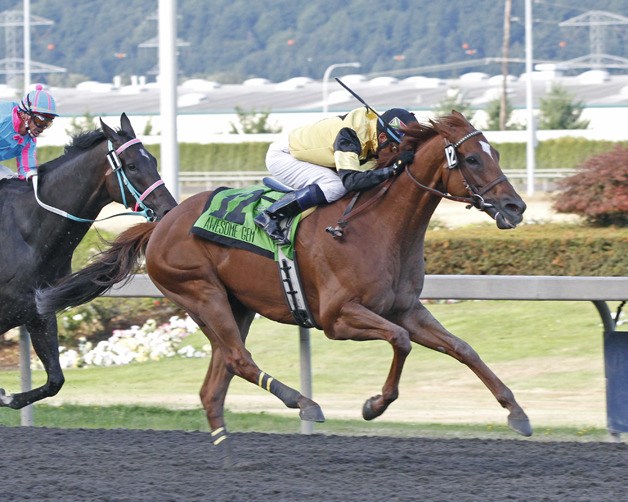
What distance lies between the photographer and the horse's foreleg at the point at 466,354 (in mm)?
5020

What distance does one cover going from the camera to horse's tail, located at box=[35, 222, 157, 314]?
612 cm

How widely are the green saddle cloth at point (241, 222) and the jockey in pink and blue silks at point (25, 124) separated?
1.37m

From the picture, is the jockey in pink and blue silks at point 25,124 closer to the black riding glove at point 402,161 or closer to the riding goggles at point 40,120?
the riding goggles at point 40,120

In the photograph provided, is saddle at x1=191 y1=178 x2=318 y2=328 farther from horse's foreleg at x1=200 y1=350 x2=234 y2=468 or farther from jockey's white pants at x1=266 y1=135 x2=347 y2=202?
horse's foreleg at x1=200 y1=350 x2=234 y2=468

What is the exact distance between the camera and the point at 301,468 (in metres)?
5.21

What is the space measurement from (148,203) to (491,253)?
5382 millimetres

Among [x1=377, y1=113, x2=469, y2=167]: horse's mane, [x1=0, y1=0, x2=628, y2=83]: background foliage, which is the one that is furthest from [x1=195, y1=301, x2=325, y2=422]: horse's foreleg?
[x1=0, y1=0, x2=628, y2=83]: background foliage

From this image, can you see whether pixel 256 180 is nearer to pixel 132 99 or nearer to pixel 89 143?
pixel 89 143

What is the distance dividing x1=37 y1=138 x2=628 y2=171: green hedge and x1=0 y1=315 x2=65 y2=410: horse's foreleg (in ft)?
104

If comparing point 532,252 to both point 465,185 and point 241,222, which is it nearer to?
point 241,222

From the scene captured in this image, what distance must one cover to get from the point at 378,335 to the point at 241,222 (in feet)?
3.29

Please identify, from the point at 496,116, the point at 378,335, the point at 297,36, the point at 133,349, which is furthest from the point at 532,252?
the point at 297,36

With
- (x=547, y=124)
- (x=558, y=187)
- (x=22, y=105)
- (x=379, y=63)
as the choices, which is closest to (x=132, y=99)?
(x=547, y=124)

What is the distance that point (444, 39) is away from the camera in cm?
12812
